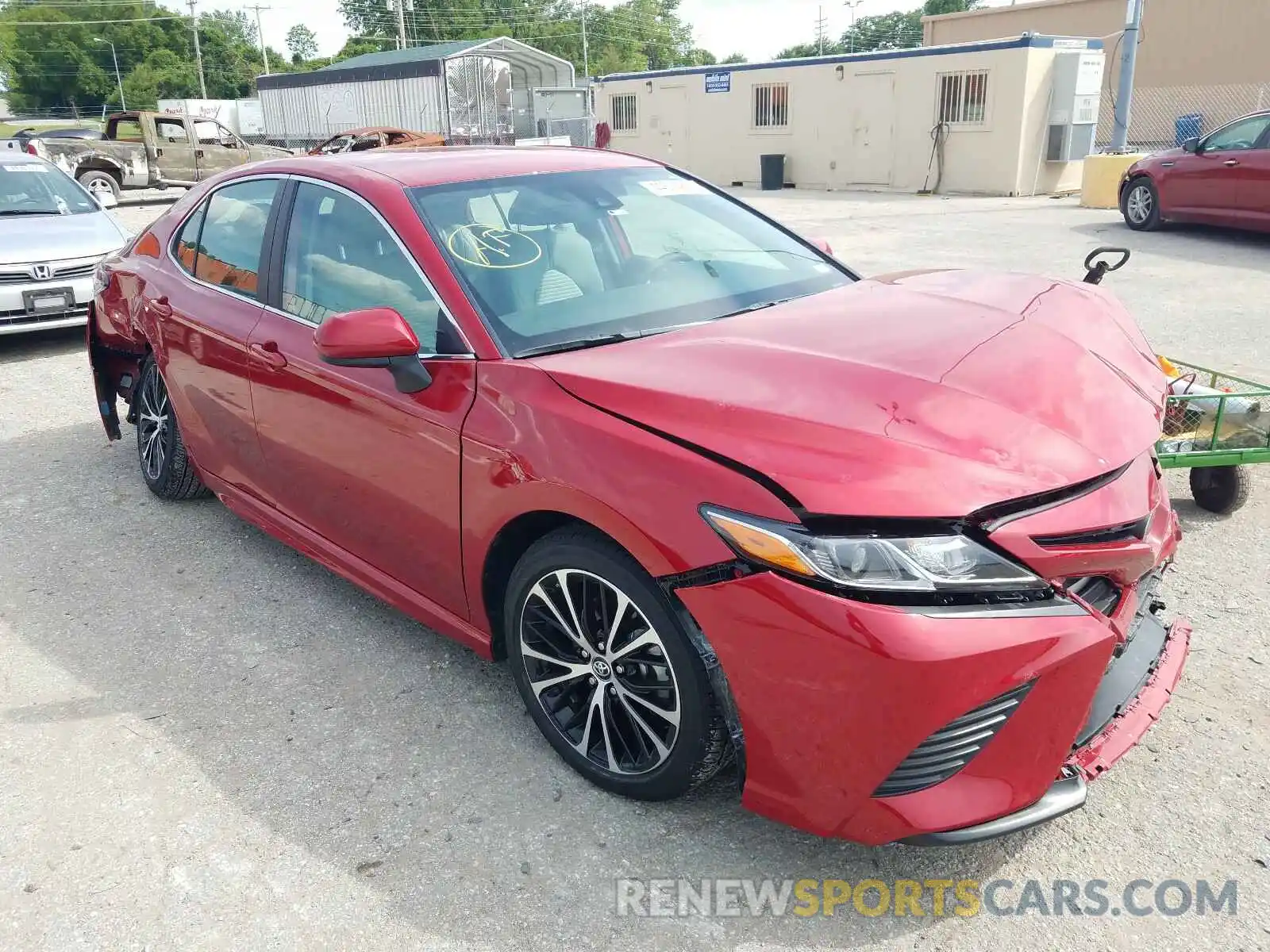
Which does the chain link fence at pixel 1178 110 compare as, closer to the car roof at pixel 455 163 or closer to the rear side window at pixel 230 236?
the car roof at pixel 455 163

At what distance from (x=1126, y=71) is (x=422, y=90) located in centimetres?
2423

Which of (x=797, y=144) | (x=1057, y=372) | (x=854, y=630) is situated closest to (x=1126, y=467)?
(x=1057, y=372)

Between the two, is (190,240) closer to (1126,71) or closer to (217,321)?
(217,321)

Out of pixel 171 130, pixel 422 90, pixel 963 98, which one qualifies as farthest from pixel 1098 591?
pixel 422 90

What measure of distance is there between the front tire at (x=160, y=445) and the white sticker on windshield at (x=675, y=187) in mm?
2491

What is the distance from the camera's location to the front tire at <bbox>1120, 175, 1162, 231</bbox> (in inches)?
522

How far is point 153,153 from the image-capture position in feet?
67.5

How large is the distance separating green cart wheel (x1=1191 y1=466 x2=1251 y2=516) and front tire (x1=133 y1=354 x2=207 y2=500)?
15.0 ft

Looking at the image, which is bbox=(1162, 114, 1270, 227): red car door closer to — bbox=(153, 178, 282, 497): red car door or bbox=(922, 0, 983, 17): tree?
bbox=(153, 178, 282, 497): red car door

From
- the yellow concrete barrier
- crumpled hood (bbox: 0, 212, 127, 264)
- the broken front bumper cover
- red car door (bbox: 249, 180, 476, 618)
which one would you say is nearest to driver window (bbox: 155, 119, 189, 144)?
crumpled hood (bbox: 0, 212, 127, 264)

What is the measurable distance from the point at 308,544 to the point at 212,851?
1.34 m

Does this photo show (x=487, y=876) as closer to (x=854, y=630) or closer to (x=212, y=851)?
(x=212, y=851)

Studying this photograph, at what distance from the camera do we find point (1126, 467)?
7.88ft

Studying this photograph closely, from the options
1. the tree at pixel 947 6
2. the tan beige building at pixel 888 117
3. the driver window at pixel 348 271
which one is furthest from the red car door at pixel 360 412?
the tree at pixel 947 6
